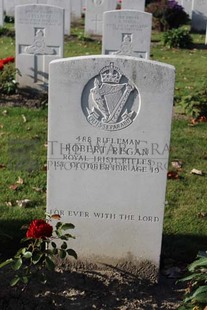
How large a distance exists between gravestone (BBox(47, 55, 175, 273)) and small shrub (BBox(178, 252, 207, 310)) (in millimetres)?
555

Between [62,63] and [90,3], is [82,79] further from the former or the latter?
[90,3]

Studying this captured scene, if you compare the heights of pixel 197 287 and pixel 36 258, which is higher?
pixel 36 258

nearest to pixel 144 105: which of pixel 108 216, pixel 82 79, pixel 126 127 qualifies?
pixel 126 127

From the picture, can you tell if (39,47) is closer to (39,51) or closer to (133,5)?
(39,51)

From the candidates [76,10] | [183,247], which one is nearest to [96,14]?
[76,10]

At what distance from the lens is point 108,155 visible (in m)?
3.76

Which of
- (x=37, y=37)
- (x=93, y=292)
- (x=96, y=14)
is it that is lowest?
(x=93, y=292)

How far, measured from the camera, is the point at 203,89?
8039mm

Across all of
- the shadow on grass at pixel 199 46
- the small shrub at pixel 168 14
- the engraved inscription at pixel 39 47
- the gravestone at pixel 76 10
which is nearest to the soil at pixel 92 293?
the engraved inscription at pixel 39 47

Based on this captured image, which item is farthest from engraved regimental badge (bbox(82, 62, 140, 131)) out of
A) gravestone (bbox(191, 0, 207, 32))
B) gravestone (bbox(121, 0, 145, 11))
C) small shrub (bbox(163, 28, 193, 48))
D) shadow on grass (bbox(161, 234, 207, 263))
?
gravestone (bbox(191, 0, 207, 32))

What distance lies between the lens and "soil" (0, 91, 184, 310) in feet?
11.5

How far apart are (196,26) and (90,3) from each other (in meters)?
4.02

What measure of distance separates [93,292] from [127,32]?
579 centimetres

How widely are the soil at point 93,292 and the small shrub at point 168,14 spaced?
12.9m
